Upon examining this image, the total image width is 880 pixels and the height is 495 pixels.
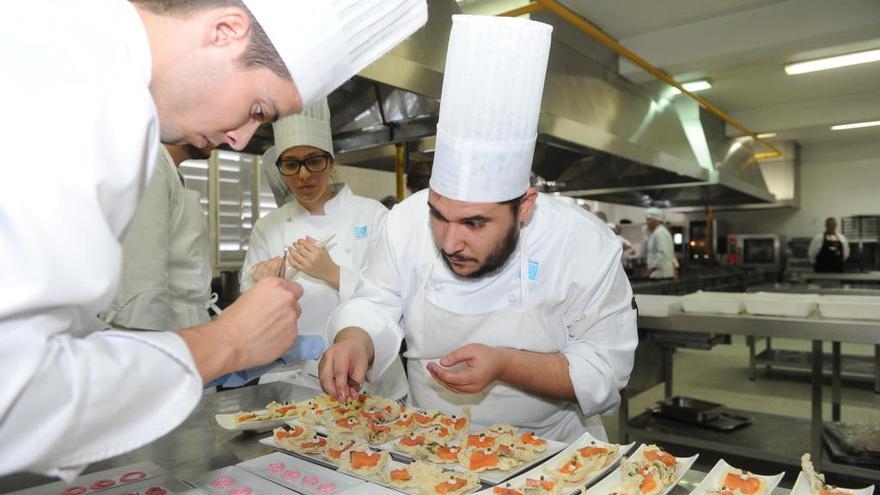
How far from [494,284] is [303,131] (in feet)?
3.78

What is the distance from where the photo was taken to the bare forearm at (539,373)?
1535mm

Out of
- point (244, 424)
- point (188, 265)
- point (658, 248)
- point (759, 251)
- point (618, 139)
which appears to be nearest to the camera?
point (244, 424)

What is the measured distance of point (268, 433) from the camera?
158cm

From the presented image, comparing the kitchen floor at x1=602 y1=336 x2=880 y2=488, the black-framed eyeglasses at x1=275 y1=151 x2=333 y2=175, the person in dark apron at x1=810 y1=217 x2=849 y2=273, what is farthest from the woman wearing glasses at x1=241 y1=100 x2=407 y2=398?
the person in dark apron at x1=810 y1=217 x2=849 y2=273

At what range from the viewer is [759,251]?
10844mm

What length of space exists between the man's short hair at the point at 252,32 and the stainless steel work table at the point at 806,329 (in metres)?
2.96

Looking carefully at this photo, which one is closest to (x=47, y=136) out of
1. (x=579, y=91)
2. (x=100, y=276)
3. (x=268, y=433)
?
(x=100, y=276)

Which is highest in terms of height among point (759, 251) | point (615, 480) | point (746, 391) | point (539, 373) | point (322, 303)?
point (759, 251)

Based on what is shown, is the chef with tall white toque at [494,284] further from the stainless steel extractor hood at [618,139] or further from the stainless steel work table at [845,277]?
the stainless steel work table at [845,277]

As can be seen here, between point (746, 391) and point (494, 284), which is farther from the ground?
point (494, 284)

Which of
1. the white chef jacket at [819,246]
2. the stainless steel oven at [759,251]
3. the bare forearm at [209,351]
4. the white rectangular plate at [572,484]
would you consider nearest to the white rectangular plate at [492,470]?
the white rectangular plate at [572,484]

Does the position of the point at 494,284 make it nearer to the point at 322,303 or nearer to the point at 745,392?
the point at 322,303

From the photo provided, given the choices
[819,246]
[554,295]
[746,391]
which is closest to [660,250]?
[746,391]

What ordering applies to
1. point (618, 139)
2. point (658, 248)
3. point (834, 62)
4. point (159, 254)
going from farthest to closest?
point (658, 248) < point (834, 62) < point (618, 139) < point (159, 254)
